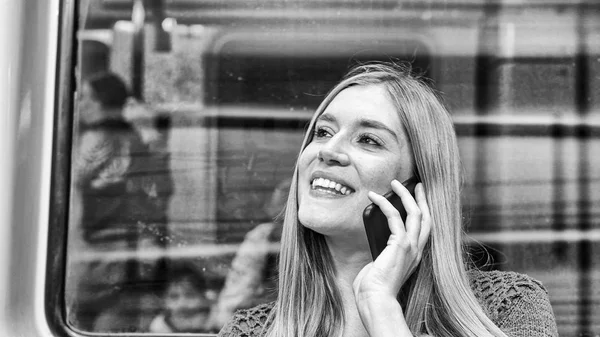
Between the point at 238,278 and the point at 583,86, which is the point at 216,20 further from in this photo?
the point at 583,86

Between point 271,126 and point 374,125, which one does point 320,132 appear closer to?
point 374,125

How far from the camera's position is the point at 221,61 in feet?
7.51

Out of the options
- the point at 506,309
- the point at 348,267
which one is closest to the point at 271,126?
the point at 348,267

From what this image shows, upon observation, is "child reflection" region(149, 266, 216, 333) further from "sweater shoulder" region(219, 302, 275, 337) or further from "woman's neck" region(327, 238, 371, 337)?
"woman's neck" region(327, 238, 371, 337)

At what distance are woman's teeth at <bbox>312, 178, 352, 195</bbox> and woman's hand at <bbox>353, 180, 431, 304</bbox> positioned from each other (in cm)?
9

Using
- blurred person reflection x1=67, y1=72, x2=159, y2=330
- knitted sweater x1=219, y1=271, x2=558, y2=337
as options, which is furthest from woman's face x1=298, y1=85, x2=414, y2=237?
blurred person reflection x1=67, y1=72, x2=159, y2=330

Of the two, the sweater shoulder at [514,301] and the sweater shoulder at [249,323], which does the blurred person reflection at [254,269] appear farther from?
the sweater shoulder at [514,301]

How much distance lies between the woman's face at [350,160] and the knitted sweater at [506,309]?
14.6 inches

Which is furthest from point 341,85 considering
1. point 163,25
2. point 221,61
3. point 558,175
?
point 558,175

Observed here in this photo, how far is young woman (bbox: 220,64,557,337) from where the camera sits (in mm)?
1906

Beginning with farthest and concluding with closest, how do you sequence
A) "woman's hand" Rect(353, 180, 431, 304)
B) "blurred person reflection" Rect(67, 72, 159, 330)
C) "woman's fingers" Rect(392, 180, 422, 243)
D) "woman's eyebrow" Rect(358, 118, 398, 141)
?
"blurred person reflection" Rect(67, 72, 159, 330) < "woman's eyebrow" Rect(358, 118, 398, 141) < "woman's fingers" Rect(392, 180, 422, 243) < "woman's hand" Rect(353, 180, 431, 304)

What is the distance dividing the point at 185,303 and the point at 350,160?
72cm

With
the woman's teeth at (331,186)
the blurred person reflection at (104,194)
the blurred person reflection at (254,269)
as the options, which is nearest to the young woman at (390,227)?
the woman's teeth at (331,186)

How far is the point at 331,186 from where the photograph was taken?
193 centimetres
